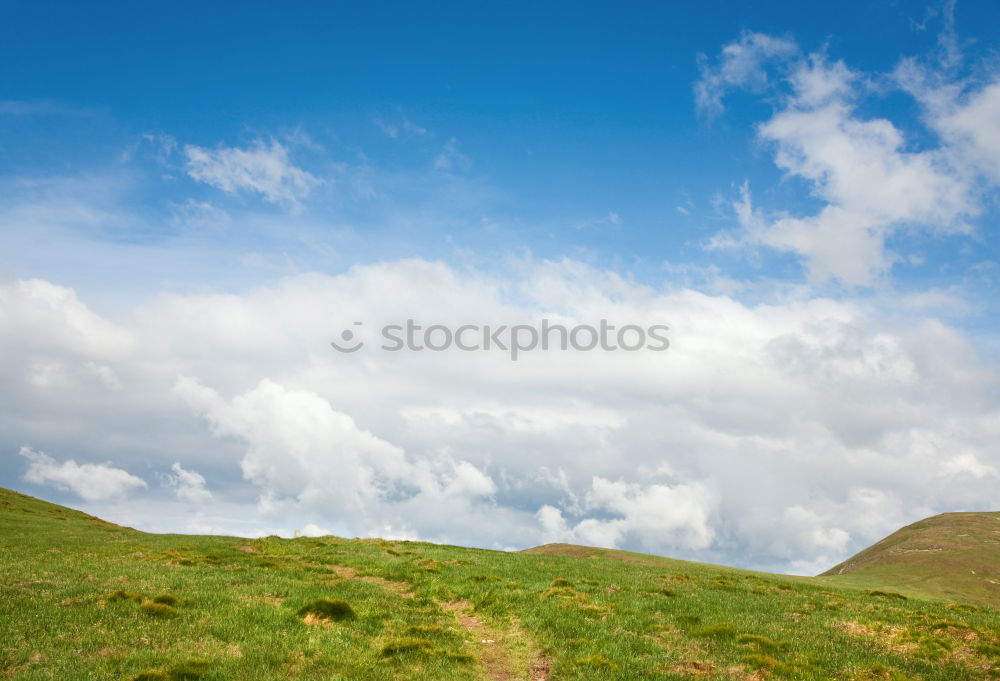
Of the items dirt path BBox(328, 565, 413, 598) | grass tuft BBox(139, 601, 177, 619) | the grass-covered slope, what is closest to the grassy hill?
grass tuft BBox(139, 601, 177, 619)

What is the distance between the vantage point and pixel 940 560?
284 feet

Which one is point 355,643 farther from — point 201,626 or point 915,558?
point 915,558

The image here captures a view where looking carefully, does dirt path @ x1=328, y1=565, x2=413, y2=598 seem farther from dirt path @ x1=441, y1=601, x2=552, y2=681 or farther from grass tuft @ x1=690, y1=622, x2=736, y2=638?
grass tuft @ x1=690, y1=622, x2=736, y2=638

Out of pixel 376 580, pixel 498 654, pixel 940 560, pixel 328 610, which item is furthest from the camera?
pixel 940 560

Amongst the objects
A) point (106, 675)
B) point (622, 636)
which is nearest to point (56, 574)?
point (106, 675)

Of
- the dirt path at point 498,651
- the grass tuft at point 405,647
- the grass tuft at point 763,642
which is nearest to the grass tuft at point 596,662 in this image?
the dirt path at point 498,651

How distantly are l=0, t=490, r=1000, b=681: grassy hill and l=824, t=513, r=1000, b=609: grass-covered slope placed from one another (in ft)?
160

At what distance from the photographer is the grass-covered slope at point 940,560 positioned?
72.9 meters

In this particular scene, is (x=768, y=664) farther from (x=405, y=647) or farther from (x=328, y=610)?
(x=328, y=610)

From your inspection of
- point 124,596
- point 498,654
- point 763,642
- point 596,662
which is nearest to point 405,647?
point 498,654

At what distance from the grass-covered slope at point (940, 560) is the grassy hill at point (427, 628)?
48858 mm

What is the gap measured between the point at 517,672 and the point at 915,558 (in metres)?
96.7

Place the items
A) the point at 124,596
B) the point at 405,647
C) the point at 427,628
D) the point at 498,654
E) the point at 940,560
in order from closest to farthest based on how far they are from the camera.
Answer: the point at 405,647
the point at 498,654
the point at 427,628
the point at 124,596
the point at 940,560

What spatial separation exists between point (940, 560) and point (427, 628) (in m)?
95.4
